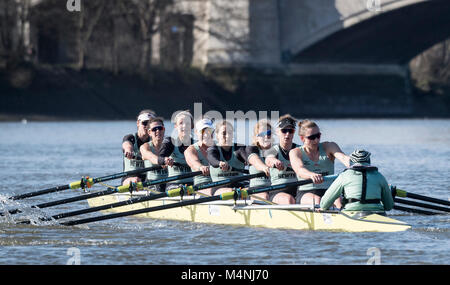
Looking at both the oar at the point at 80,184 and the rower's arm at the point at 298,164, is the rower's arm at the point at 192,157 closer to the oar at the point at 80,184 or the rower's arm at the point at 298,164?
the oar at the point at 80,184

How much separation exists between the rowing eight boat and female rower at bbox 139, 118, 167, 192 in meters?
0.57

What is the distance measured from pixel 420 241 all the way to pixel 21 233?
5.39m

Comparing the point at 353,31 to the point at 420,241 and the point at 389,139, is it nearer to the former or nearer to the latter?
the point at 389,139

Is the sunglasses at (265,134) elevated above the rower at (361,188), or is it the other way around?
the sunglasses at (265,134)

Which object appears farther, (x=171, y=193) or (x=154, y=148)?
(x=154, y=148)

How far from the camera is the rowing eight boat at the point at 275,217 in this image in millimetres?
12125

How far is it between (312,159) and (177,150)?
10.6 ft

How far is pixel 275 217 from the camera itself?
43.9ft

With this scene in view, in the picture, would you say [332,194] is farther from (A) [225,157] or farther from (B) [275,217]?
(A) [225,157]

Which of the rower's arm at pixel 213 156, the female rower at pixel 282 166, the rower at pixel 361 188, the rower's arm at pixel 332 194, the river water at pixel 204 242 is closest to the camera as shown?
the river water at pixel 204 242

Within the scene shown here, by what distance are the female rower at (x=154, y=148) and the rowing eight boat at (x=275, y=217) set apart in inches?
22.4

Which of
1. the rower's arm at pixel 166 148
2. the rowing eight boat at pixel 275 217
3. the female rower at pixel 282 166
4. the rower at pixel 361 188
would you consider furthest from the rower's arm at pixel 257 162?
the rower's arm at pixel 166 148

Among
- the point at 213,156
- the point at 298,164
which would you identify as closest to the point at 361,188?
the point at 298,164

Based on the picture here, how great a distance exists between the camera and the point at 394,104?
6134 centimetres
